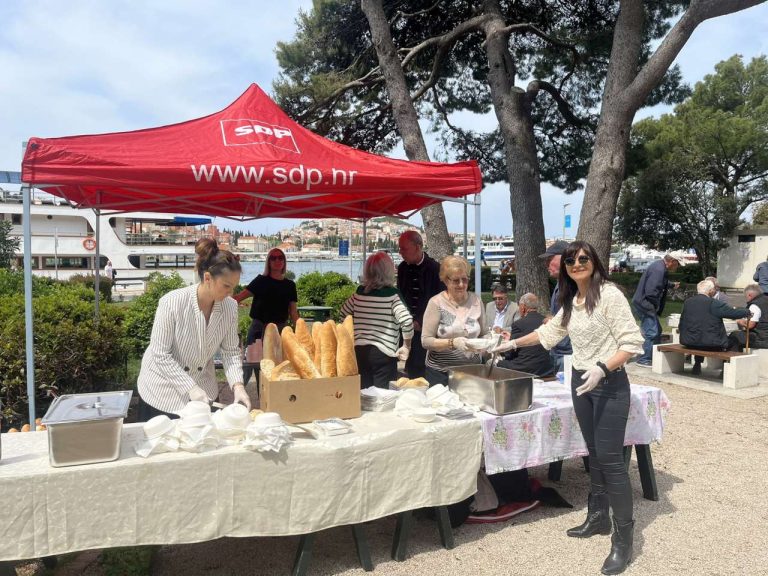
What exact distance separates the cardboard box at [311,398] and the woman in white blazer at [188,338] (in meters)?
0.23

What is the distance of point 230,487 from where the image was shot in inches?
93.4

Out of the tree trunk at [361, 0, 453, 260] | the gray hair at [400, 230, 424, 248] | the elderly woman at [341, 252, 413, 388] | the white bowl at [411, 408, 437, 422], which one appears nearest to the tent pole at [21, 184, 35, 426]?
the elderly woman at [341, 252, 413, 388]

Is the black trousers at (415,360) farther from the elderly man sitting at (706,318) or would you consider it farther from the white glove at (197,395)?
the elderly man sitting at (706,318)

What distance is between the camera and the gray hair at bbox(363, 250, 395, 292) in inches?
161

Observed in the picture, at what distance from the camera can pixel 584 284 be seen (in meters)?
2.88

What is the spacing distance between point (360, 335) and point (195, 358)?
4.73ft

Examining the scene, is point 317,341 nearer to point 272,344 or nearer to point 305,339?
point 305,339

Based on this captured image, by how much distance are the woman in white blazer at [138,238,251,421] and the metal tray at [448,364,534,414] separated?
114cm

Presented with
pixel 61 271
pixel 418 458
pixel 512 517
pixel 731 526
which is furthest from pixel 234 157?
pixel 61 271

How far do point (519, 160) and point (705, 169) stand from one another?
1708 cm

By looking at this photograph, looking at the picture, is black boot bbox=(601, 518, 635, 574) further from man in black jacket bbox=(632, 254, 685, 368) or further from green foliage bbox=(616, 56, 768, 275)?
green foliage bbox=(616, 56, 768, 275)

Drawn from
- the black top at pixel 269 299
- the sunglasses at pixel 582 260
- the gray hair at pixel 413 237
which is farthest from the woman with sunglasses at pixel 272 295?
the sunglasses at pixel 582 260

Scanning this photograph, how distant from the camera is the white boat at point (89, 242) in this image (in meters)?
38.4

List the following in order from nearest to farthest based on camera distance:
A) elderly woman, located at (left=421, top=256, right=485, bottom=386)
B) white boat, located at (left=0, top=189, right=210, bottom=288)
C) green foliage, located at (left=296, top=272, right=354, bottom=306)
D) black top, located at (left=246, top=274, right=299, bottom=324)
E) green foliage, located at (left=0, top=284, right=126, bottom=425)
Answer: elderly woman, located at (left=421, top=256, right=485, bottom=386) → green foliage, located at (left=0, top=284, right=126, bottom=425) → black top, located at (left=246, top=274, right=299, bottom=324) → green foliage, located at (left=296, top=272, right=354, bottom=306) → white boat, located at (left=0, top=189, right=210, bottom=288)
